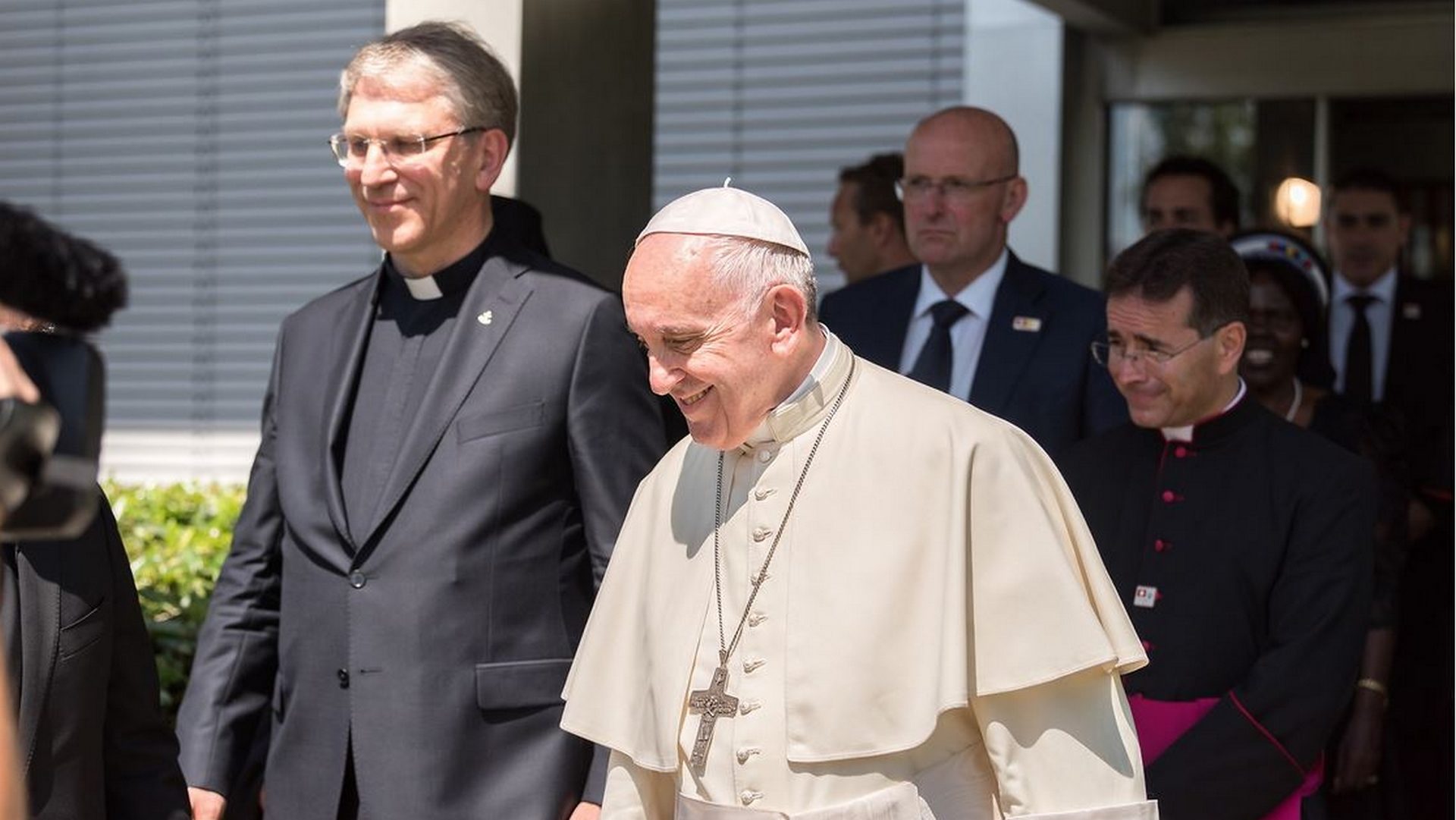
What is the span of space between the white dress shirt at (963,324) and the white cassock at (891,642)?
1.87 meters

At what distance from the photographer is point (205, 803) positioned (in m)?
3.86

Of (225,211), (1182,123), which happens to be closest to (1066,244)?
(1182,123)

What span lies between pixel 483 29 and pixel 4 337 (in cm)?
368

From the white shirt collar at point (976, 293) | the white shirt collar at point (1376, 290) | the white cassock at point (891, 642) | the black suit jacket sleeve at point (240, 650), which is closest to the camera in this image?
the white cassock at point (891, 642)

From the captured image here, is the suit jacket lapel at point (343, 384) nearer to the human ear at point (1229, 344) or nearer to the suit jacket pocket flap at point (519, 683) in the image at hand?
the suit jacket pocket flap at point (519, 683)

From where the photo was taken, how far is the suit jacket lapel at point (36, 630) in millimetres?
3182

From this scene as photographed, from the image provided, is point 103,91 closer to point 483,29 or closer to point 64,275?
point 483,29

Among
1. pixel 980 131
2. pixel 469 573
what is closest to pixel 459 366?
pixel 469 573

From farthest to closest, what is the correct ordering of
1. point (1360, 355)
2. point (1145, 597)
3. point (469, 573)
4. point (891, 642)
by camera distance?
point (1360, 355) → point (1145, 597) → point (469, 573) → point (891, 642)

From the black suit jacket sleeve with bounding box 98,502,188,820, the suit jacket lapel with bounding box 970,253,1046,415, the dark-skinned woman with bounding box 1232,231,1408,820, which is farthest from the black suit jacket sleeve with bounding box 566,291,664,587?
the dark-skinned woman with bounding box 1232,231,1408,820

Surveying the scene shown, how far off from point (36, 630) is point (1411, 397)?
4953mm

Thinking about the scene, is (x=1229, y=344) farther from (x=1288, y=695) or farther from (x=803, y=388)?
(x=803, y=388)

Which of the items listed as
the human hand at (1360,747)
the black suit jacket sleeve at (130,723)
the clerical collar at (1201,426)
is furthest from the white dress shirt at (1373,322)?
the black suit jacket sleeve at (130,723)

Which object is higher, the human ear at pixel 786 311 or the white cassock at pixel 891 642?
the human ear at pixel 786 311
